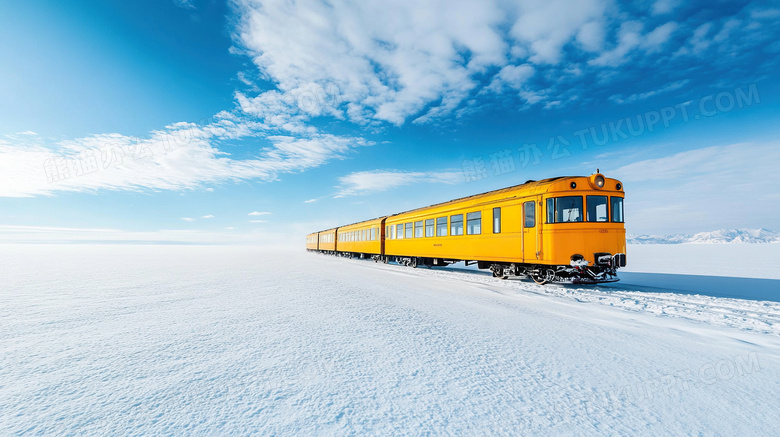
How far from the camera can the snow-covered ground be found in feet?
6.88

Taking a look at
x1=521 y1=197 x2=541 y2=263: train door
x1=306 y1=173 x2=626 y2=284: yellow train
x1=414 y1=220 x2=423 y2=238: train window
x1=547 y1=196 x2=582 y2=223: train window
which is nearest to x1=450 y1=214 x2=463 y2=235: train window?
x1=306 y1=173 x2=626 y2=284: yellow train

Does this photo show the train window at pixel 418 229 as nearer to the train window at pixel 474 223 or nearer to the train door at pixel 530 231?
the train window at pixel 474 223

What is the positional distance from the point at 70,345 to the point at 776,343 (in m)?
8.54

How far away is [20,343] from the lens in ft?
11.7

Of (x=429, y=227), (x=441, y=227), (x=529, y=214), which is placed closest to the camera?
(x=529, y=214)

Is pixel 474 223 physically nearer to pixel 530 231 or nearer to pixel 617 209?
pixel 530 231

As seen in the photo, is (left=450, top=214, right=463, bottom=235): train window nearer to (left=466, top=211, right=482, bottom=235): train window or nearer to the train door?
(left=466, top=211, right=482, bottom=235): train window

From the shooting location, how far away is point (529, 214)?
10086mm

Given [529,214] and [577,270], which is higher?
[529,214]

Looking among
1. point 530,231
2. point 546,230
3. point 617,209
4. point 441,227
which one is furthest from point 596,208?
point 441,227

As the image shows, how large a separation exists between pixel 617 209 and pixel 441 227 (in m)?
6.75

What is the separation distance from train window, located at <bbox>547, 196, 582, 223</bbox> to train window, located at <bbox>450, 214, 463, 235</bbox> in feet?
14.0

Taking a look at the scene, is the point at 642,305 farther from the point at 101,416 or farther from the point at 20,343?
the point at 20,343

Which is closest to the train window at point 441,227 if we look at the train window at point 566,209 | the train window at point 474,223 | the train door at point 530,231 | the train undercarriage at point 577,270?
the train window at point 474,223
